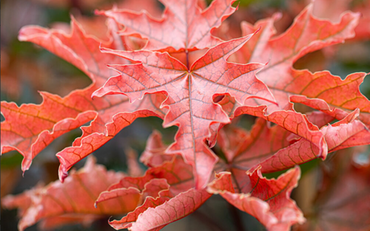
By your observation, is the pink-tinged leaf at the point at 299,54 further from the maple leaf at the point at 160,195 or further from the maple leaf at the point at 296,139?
the maple leaf at the point at 160,195

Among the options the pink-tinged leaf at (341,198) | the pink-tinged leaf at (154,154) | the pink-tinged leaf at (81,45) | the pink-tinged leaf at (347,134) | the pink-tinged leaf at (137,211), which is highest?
the pink-tinged leaf at (81,45)

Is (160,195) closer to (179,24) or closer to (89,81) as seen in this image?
(179,24)

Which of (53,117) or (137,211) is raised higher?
(53,117)

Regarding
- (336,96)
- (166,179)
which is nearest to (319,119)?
(336,96)

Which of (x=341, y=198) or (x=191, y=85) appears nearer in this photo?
(x=191, y=85)

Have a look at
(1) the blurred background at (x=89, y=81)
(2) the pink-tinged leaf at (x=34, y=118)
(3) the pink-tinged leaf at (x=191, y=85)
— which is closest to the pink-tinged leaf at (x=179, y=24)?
(3) the pink-tinged leaf at (x=191, y=85)

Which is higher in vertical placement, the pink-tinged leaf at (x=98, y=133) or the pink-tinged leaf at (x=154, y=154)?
the pink-tinged leaf at (x=98, y=133)
